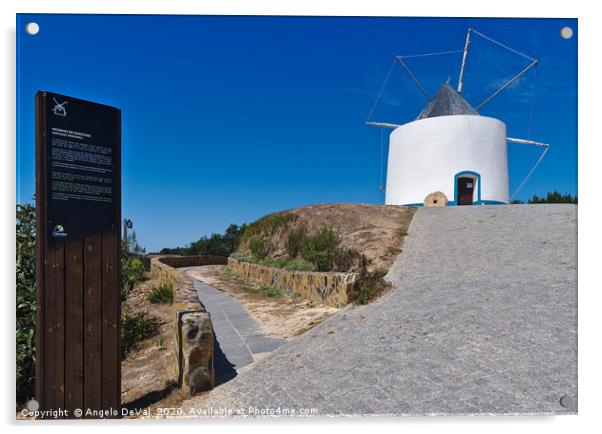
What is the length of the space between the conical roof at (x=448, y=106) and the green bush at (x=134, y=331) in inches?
554

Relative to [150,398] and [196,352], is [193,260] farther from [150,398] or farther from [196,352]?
[196,352]

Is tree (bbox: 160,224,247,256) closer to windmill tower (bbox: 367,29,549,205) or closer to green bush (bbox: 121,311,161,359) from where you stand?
windmill tower (bbox: 367,29,549,205)

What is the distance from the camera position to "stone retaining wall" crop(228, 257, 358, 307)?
675 centimetres

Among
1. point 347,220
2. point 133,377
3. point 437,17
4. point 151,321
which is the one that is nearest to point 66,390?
point 133,377

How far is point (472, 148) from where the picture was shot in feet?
51.0

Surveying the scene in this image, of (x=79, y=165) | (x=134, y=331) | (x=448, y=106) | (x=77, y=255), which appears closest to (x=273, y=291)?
(x=134, y=331)

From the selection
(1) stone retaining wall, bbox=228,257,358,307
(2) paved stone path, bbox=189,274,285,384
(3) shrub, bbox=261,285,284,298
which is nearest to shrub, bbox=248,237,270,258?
(1) stone retaining wall, bbox=228,257,358,307

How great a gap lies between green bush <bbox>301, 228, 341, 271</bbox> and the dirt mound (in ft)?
2.73

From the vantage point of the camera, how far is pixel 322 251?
8.98 meters

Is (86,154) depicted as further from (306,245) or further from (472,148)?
(472,148)

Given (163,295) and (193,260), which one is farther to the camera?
(193,260)

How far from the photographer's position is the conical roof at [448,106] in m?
17.2

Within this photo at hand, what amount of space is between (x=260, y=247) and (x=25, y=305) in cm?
910

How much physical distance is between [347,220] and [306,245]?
2.80 metres
